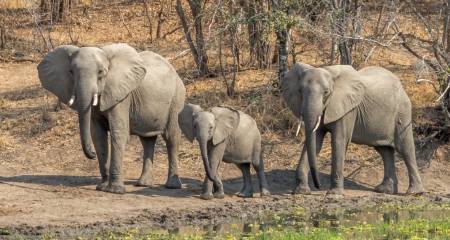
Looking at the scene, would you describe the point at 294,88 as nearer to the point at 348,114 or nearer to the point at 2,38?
the point at 348,114

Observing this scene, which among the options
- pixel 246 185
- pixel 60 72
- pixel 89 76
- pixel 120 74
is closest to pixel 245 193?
pixel 246 185

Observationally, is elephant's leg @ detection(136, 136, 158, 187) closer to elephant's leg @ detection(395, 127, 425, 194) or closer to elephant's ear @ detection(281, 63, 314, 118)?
elephant's ear @ detection(281, 63, 314, 118)

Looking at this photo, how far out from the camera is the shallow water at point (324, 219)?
10906mm

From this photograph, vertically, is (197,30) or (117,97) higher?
(197,30)

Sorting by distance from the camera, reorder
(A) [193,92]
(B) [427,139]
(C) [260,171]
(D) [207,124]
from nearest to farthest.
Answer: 1. (D) [207,124]
2. (C) [260,171]
3. (B) [427,139]
4. (A) [193,92]

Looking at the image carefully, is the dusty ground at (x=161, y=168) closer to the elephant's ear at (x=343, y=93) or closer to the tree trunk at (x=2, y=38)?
the tree trunk at (x=2, y=38)

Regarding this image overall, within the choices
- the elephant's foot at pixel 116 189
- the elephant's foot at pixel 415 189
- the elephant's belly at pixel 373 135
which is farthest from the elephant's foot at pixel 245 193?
the elephant's foot at pixel 415 189

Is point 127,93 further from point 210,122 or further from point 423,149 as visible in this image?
point 423,149

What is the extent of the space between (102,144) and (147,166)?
2.89ft

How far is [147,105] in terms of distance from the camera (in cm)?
1311

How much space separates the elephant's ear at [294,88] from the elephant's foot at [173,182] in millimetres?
2040

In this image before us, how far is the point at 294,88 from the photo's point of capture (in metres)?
13.0

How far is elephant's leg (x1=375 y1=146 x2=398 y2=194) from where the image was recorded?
13.9m

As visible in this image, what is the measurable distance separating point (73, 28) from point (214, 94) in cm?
811
